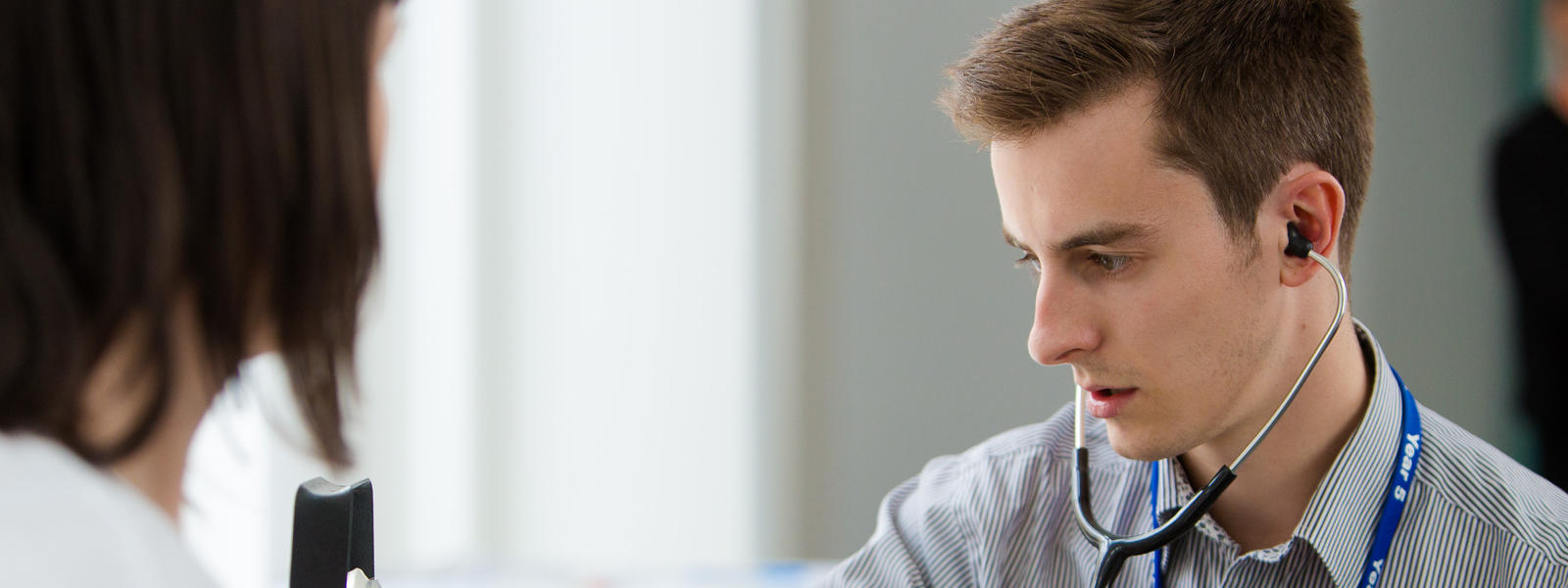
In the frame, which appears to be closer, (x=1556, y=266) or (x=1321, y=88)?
(x=1321, y=88)

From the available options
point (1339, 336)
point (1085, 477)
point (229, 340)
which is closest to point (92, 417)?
point (229, 340)

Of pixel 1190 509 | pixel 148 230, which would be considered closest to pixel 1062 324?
pixel 1190 509

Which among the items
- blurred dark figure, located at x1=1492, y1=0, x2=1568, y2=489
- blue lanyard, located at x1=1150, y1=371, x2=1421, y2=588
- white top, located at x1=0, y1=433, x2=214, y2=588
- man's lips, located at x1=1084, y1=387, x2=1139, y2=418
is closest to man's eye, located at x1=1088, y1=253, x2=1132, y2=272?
man's lips, located at x1=1084, y1=387, x2=1139, y2=418

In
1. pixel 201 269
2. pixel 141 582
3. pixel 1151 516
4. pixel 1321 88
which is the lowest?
pixel 1151 516

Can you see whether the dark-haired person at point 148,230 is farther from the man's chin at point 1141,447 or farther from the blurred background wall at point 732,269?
the blurred background wall at point 732,269

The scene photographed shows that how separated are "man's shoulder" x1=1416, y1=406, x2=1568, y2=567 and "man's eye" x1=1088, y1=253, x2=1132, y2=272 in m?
0.32

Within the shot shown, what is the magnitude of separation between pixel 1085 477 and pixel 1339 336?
0.88 ft

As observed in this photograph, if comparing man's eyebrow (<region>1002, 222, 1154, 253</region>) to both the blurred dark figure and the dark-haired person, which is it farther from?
the blurred dark figure

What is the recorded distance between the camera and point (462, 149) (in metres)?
2.39

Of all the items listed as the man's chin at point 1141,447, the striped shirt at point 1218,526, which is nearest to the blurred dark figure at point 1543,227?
the striped shirt at point 1218,526

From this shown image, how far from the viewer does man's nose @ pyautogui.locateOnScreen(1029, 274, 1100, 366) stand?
1066 mm

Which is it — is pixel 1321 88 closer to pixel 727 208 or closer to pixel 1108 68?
pixel 1108 68

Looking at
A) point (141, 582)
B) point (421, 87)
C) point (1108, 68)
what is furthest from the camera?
point (421, 87)

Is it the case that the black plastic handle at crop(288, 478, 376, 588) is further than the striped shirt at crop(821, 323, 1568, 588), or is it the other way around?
the striped shirt at crop(821, 323, 1568, 588)
